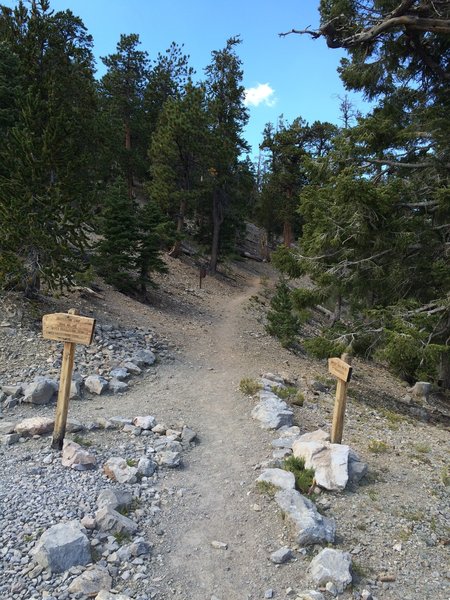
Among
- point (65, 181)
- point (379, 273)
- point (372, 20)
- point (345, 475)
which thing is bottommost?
point (345, 475)

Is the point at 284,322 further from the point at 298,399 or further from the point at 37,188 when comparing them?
the point at 37,188

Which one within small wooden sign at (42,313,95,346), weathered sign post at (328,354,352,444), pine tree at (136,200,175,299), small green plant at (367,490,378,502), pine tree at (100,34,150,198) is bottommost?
small green plant at (367,490,378,502)

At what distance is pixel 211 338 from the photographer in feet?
49.6

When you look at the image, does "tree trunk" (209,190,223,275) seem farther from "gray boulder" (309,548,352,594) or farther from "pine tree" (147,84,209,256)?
"gray boulder" (309,548,352,594)

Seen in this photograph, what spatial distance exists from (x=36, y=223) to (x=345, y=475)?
929cm

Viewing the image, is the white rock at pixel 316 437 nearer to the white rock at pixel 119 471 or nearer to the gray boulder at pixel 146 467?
the gray boulder at pixel 146 467

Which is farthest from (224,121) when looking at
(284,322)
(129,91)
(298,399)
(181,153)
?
(298,399)

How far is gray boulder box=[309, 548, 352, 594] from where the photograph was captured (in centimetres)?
414

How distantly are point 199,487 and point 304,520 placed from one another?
1.64m

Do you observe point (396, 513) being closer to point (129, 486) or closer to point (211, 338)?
point (129, 486)

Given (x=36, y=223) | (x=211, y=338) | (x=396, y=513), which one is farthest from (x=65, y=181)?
(x=396, y=513)

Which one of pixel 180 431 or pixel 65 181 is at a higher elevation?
pixel 65 181

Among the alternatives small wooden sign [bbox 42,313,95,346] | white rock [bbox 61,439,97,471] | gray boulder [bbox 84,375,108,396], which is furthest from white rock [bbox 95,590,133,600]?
gray boulder [bbox 84,375,108,396]

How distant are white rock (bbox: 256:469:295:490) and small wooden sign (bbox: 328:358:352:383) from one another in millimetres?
1733
